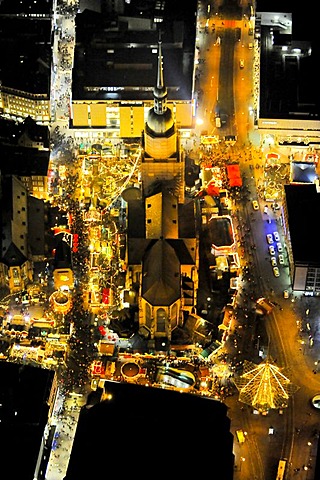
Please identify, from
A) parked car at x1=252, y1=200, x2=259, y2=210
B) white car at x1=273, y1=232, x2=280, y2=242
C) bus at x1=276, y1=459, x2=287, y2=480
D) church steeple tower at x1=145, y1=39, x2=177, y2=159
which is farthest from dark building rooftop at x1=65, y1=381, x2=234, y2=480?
parked car at x1=252, y1=200, x2=259, y2=210

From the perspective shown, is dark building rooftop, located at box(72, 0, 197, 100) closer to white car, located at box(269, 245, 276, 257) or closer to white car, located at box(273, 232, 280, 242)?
white car, located at box(273, 232, 280, 242)

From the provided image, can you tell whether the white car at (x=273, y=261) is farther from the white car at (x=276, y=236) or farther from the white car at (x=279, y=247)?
the white car at (x=276, y=236)

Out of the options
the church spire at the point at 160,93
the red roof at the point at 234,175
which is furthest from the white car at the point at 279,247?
the church spire at the point at 160,93

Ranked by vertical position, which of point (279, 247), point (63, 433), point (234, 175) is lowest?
point (63, 433)

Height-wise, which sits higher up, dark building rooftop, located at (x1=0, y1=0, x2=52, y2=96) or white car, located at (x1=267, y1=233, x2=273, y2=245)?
dark building rooftop, located at (x1=0, y1=0, x2=52, y2=96)

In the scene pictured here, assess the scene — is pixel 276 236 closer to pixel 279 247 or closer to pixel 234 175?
pixel 279 247

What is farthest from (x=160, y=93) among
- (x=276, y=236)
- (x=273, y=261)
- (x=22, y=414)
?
(x=22, y=414)

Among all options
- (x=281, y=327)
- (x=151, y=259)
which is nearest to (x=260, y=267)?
(x=281, y=327)
